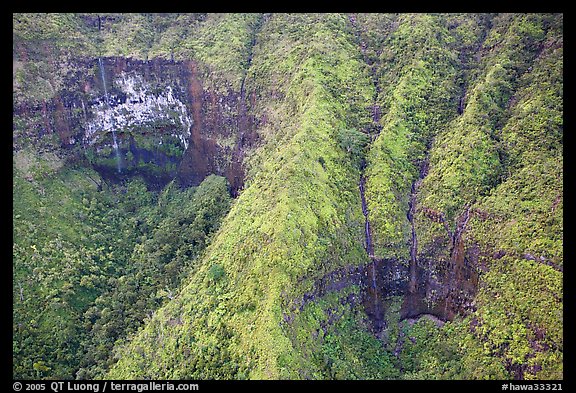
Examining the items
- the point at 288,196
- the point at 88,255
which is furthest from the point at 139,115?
the point at 288,196

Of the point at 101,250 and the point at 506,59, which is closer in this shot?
the point at 506,59

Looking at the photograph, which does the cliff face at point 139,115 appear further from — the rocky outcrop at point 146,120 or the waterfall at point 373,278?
the waterfall at point 373,278

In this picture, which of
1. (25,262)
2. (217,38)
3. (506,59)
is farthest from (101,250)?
(506,59)

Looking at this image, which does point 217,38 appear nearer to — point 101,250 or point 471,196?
point 101,250

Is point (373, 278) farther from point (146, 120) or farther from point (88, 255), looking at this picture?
point (146, 120)

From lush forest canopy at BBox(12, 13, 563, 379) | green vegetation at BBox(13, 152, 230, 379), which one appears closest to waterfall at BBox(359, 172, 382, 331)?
lush forest canopy at BBox(12, 13, 563, 379)

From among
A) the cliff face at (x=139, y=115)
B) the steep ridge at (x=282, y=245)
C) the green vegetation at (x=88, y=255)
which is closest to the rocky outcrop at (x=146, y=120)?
the cliff face at (x=139, y=115)

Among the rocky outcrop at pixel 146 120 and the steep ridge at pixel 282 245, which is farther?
the rocky outcrop at pixel 146 120

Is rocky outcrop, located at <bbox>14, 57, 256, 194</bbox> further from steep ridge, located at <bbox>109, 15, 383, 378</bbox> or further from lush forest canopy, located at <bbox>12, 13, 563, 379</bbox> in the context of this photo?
steep ridge, located at <bbox>109, 15, 383, 378</bbox>

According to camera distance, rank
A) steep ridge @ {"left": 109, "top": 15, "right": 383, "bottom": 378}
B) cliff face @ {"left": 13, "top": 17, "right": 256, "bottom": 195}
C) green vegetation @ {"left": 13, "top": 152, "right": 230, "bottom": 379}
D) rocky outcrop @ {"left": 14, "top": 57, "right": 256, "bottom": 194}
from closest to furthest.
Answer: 1. steep ridge @ {"left": 109, "top": 15, "right": 383, "bottom": 378}
2. green vegetation @ {"left": 13, "top": 152, "right": 230, "bottom": 379}
3. cliff face @ {"left": 13, "top": 17, "right": 256, "bottom": 195}
4. rocky outcrop @ {"left": 14, "top": 57, "right": 256, "bottom": 194}
